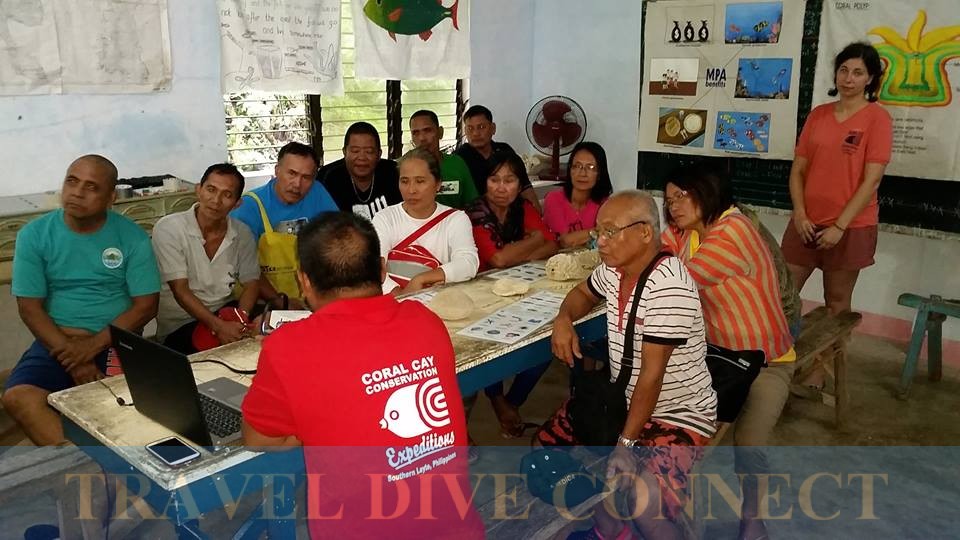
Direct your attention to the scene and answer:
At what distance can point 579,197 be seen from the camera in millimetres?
4379

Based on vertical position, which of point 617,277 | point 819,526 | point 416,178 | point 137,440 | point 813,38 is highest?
point 813,38

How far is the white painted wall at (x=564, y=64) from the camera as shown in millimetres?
6723

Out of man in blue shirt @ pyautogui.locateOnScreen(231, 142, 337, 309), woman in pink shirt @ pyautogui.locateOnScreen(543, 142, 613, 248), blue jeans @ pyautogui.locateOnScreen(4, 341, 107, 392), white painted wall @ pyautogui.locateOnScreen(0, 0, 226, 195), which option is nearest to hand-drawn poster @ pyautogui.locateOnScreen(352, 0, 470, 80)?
white painted wall @ pyautogui.locateOnScreen(0, 0, 226, 195)

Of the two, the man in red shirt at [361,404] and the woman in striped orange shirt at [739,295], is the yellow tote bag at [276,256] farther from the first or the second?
the man in red shirt at [361,404]

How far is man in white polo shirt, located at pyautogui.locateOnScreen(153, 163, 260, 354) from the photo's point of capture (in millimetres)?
3459

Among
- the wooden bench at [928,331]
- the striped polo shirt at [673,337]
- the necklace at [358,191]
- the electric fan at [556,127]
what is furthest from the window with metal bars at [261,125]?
the wooden bench at [928,331]

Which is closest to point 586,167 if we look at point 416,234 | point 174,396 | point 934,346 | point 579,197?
point 579,197

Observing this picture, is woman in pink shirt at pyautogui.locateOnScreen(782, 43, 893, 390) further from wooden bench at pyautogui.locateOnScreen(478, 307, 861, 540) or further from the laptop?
the laptop

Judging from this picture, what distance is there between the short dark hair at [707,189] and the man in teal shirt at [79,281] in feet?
7.50

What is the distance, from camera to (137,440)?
198cm

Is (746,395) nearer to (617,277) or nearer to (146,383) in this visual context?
(617,277)

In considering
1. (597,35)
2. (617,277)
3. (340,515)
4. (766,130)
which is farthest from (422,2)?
(340,515)

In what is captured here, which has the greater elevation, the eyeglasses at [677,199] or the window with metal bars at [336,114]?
the window with metal bars at [336,114]

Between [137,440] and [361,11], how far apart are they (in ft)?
15.1
